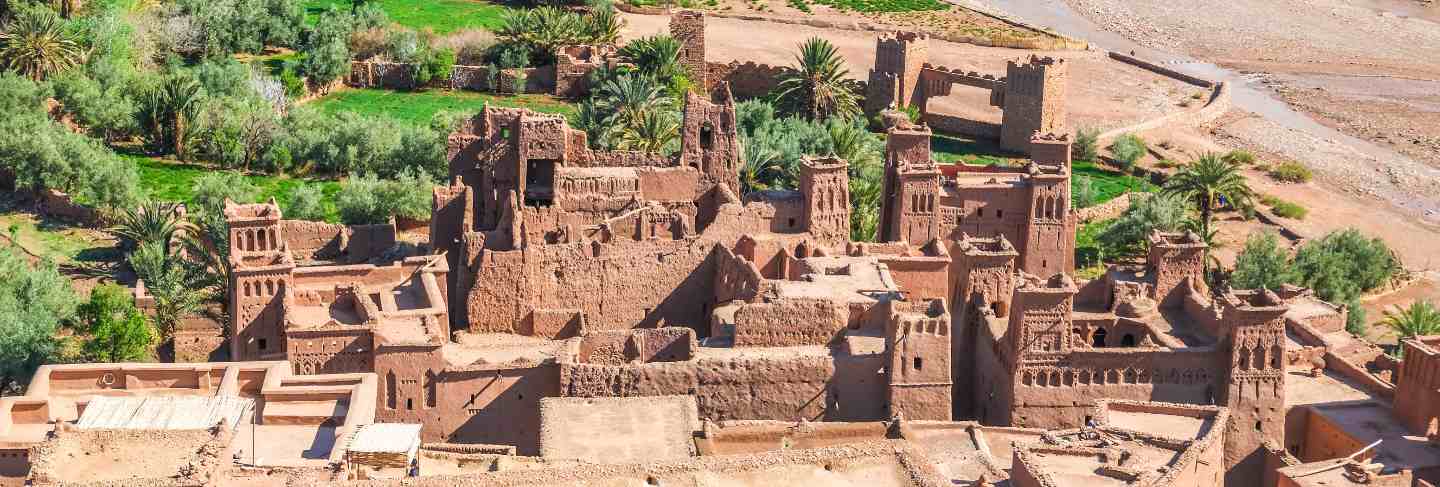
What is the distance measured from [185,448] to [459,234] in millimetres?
17073

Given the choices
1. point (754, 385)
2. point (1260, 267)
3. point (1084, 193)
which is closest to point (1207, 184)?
point (1084, 193)

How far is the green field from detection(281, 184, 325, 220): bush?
27.8 m

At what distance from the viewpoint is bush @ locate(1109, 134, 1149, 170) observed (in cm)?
8100

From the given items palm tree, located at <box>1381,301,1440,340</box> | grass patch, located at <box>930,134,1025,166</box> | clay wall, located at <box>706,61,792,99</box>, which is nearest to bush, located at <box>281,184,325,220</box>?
grass patch, located at <box>930,134,1025,166</box>

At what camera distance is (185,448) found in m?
38.4

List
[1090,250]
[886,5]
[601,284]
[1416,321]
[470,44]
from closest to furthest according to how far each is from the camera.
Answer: [601,284] → [1416,321] → [1090,250] → [470,44] → [886,5]

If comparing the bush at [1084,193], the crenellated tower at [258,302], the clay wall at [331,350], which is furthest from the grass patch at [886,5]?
the clay wall at [331,350]

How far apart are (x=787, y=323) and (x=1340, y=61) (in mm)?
66923

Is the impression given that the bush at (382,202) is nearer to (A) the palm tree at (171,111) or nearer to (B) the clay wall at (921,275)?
(A) the palm tree at (171,111)

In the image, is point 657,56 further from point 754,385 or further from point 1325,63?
point 1325,63

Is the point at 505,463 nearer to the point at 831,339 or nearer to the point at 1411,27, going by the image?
the point at 831,339

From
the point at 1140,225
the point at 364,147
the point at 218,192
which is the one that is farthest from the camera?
the point at 364,147

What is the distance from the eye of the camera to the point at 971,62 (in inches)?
3853

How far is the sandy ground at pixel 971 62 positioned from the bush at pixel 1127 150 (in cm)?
405
